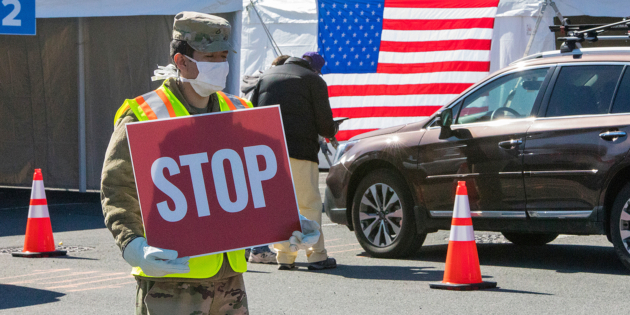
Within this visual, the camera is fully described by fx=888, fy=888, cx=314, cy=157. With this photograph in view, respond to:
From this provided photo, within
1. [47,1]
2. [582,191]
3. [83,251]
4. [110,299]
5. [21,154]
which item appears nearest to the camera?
[110,299]

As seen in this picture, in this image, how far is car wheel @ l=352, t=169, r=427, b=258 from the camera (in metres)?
7.87

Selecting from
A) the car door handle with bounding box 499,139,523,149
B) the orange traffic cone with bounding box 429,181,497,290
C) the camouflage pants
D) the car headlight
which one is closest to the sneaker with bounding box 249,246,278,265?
the car headlight

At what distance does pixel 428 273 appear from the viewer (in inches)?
285

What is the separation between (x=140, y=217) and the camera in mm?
2748

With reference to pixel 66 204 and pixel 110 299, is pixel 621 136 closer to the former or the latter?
pixel 110 299

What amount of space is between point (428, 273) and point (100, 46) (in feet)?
26.9

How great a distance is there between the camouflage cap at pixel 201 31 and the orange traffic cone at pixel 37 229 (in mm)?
5924

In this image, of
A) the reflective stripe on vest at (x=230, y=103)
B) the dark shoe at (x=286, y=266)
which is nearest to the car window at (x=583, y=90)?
the dark shoe at (x=286, y=266)

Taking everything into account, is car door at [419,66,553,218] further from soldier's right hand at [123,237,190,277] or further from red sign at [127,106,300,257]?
soldier's right hand at [123,237,190,277]

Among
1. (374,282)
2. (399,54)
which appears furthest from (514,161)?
(399,54)

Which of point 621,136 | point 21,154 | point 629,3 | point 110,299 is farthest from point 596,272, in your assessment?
point 21,154

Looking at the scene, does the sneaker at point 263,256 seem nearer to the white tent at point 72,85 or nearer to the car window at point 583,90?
the car window at point 583,90

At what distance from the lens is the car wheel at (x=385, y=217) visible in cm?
787

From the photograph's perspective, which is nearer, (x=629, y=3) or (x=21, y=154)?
(x=629, y=3)
